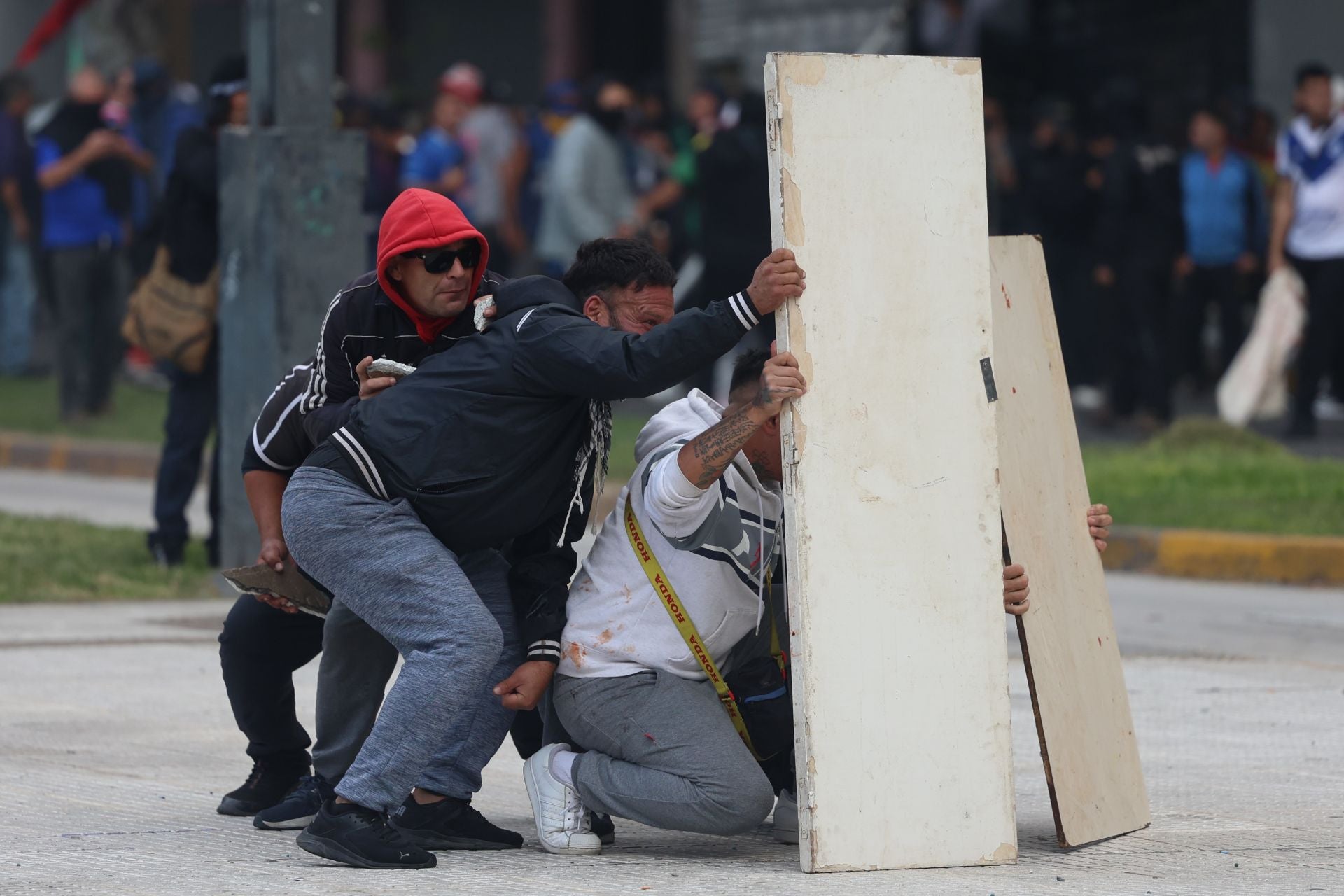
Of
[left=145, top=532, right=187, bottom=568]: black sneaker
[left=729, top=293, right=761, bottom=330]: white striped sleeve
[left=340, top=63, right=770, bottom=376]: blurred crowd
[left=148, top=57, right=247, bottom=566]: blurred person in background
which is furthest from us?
[left=340, top=63, right=770, bottom=376]: blurred crowd

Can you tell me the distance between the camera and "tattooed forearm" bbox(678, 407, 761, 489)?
4.32 metres

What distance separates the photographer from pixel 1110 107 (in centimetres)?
1391

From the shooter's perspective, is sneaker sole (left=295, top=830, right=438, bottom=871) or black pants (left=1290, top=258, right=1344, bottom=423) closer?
sneaker sole (left=295, top=830, right=438, bottom=871)

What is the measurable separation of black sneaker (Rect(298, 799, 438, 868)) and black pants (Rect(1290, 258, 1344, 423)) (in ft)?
29.3

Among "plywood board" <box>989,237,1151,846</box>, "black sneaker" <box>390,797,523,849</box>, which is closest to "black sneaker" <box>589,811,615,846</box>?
"black sneaker" <box>390,797,523,849</box>

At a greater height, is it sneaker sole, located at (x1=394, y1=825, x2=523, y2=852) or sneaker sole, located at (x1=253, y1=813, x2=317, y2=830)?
sneaker sole, located at (x1=394, y1=825, x2=523, y2=852)

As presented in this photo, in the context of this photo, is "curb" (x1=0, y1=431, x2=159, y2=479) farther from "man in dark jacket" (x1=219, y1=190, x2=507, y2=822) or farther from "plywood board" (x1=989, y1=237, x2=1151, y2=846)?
"plywood board" (x1=989, y1=237, x2=1151, y2=846)

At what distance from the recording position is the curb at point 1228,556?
9.33 meters

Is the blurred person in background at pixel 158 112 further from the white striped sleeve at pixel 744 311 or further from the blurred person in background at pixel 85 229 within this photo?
the white striped sleeve at pixel 744 311

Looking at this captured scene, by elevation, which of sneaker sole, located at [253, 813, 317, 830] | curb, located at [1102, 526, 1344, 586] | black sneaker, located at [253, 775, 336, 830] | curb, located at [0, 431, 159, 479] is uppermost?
black sneaker, located at [253, 775, 336, 830]

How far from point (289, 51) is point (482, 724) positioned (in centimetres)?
410

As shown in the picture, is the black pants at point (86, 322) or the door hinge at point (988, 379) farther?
the black pants at point (86, 322)

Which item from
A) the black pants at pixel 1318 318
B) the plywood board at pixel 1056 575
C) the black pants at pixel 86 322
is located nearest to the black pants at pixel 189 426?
the plywood board at pixel 1056 575

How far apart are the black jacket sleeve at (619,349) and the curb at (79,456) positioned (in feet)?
28.9
